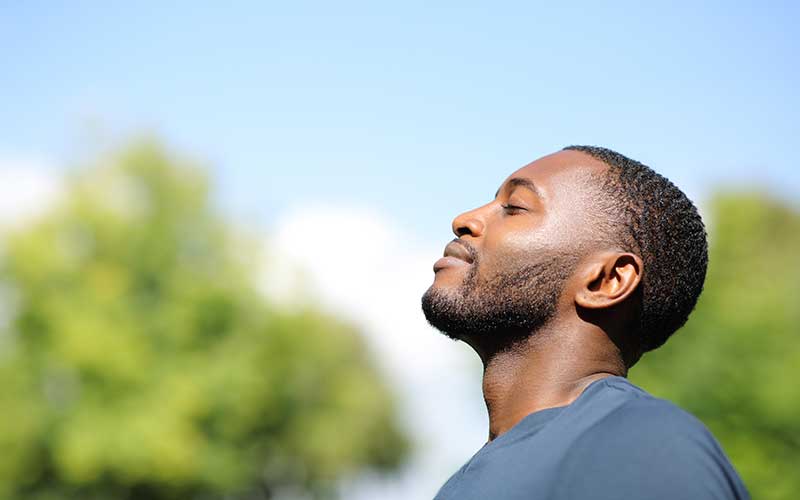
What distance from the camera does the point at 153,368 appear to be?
23.3 metres

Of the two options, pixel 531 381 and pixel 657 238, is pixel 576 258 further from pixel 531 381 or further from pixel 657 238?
pixel 531 381

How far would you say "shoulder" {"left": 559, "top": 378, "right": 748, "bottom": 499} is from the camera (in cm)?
207

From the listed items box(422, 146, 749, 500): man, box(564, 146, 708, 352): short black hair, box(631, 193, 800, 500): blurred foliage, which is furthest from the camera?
box(631, 193, 800, 500): blurred foliage

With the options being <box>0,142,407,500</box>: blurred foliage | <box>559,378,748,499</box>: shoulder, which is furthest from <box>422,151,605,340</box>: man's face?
<box>0,142,407,500</box>: blurred foliage

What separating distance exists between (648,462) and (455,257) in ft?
3.53

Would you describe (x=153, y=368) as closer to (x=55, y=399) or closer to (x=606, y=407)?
(x=55, y=399)

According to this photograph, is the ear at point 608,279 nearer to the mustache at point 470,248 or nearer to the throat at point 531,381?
the throat at point 531,381

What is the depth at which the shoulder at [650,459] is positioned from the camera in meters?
2.07

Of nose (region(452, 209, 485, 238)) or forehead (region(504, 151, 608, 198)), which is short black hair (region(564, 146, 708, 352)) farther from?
nose (region(452, 209, 485, 238))

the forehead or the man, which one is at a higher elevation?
the forehead

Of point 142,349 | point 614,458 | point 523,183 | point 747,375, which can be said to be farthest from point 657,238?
point 142,349

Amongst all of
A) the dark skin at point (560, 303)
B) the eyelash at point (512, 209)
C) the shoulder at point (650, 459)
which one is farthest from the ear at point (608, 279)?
the shoulder at point (650, 459)

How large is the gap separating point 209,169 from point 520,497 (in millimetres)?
22826

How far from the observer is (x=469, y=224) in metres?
3.04
